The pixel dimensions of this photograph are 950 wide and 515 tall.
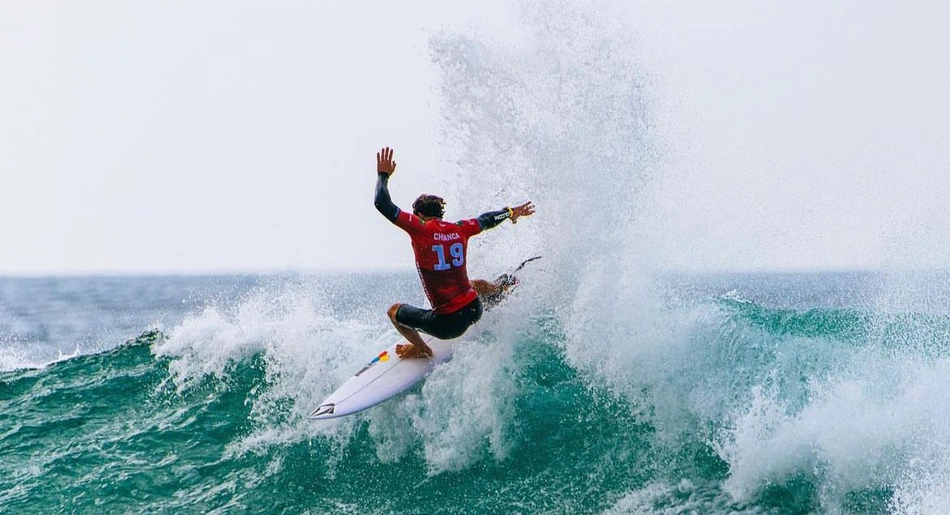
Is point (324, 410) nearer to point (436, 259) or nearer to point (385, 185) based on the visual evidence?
point (436, 259)

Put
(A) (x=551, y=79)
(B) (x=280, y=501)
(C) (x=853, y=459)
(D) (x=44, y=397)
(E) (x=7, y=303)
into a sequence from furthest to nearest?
1. (E) (x=7, y=303)
2. (D) (x=44, y=397)
3. (A) (x=551, y=79)
4. (B) (x=280, y=501)
5. (C) (x=853, y=459)

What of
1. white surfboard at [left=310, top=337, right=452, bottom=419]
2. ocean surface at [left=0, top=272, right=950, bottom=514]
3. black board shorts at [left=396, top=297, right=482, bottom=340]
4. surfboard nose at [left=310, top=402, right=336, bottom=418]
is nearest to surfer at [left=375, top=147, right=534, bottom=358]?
black board shorts at [left=396, top=297, right=482, bottom=340]

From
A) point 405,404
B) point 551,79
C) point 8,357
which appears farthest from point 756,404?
→ point 8,357

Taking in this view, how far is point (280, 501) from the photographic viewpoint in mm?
6922

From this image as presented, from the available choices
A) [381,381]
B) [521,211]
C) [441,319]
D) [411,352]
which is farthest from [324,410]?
[521,211]

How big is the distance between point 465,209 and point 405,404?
2488 millimetres

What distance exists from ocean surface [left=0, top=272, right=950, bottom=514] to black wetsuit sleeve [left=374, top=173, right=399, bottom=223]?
187cm

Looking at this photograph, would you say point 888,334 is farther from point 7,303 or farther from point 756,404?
point 7,303

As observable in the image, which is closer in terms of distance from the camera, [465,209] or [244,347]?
[465,209]

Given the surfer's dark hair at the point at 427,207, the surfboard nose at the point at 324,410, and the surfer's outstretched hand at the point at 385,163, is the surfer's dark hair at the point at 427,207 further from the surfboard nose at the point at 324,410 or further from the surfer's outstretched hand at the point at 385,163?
the surfboard nose at the point at 324,410

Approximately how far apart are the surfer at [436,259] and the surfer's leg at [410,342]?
11 millimetres

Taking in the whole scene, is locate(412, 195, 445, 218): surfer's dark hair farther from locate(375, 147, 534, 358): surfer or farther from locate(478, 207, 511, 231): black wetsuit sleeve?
locate(478, 207, 511, 231): black wetsuit sleeve

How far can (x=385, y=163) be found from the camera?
21.9 ft

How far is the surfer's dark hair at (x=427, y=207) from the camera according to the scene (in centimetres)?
696
